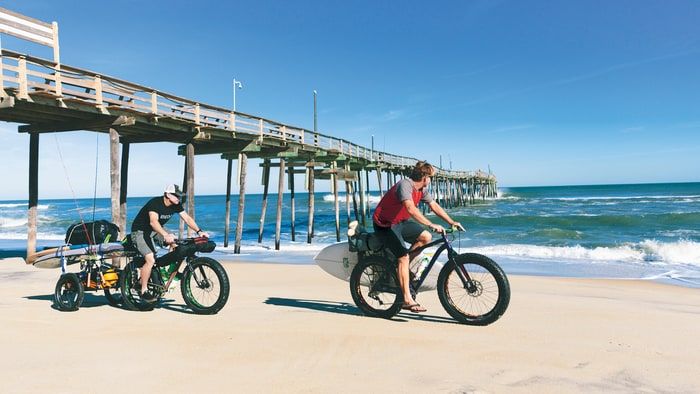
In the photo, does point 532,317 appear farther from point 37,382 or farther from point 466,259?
point 37,382

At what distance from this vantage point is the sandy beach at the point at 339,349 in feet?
10.1

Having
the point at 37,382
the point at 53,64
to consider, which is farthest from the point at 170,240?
the point at 53,64

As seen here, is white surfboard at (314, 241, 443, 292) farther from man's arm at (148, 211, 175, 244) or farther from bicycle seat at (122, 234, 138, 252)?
bicycle seat at (122, 234, 138, 252)

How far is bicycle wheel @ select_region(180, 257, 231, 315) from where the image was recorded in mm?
5148

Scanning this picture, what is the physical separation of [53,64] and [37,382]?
303 inches

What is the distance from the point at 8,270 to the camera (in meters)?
9.99

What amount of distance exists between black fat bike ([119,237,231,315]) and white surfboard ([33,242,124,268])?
279 mm

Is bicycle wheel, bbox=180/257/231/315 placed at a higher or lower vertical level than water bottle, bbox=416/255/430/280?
lower

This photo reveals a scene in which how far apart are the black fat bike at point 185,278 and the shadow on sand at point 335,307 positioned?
35.5 inches

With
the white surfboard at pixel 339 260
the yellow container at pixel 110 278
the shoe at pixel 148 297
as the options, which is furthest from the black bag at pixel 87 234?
the white surfboard at pixel 339 260

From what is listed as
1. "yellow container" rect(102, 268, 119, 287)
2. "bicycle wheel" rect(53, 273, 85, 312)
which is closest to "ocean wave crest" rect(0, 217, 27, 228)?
"bicycle wheel" rect(53, 273, 85, 312)

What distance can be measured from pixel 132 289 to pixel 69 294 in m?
0.78

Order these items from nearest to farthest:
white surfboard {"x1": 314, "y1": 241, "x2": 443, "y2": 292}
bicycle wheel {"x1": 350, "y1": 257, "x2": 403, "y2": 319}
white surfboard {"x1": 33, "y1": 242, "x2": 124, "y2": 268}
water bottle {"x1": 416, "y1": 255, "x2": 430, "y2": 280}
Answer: bicycle wheel {"x1": 350, "y1": 257, "x2": 403, "y2": 319} < water bottle {"x1": 416, "y1": 255, "x2": 430, "y2": 280} < white surfboard {"x1": 314, "y1": 241, "x2": 443, "y2": 292} < white surfboard {"x1": 33, "y1": 242, "x2": 124, "y2": 268}

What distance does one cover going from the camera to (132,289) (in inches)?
219
